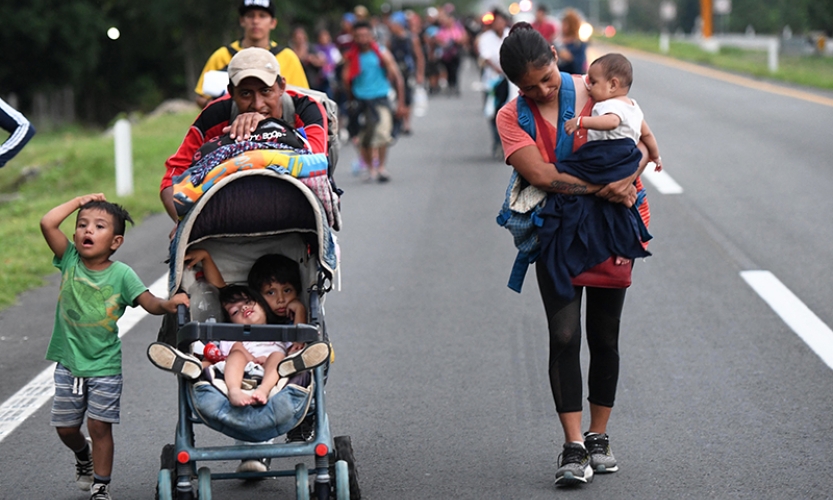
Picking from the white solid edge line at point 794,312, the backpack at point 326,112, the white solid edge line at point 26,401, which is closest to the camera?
the backpack at point 326,112

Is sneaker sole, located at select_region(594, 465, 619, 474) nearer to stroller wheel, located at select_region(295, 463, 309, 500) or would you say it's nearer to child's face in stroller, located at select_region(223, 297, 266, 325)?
stroller wheel, located at select_region(295, 463, 309, 500)

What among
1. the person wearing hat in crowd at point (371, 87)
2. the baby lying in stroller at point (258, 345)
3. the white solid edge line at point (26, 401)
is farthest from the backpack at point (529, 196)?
the person wearing hat in crowd at point (371, 87)

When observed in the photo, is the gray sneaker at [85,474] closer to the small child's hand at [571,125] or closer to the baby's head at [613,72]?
the small child's hand at [571,125]

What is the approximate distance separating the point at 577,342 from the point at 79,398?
2.01 metres

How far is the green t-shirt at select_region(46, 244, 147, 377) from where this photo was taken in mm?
4734

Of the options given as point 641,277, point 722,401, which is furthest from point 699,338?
point 641,277

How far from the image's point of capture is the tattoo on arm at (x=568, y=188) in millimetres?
5004

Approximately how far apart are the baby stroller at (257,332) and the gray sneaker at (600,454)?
109 cm

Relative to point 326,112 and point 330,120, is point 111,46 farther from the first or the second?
point 326,112

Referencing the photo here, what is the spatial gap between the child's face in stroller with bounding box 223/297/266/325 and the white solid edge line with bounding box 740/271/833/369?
3448 millimetres

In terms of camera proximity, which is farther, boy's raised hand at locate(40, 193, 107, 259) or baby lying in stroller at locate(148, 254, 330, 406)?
boy's raised hand at locate(40, 193, 107, 259)

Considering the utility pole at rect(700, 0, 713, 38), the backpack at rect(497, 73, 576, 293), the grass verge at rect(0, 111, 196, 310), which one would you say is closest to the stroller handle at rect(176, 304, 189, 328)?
the backpack at rect(497, 73, 576, 293)

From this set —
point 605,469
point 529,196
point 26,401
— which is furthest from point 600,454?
point 26,401

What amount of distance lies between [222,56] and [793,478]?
4755mm
